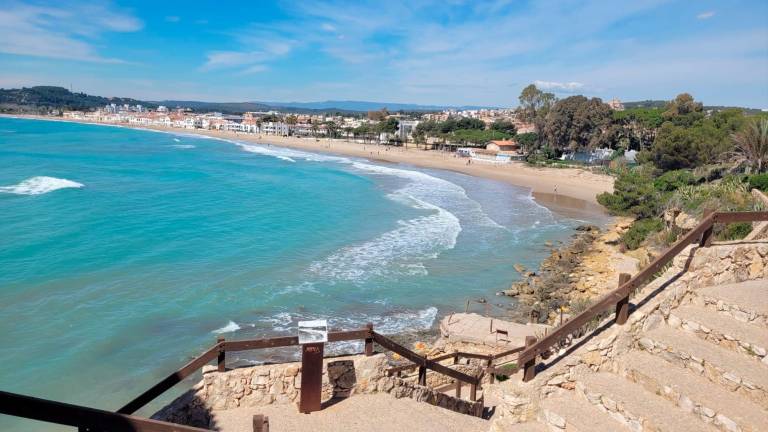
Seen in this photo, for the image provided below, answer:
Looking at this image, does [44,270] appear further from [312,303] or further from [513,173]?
[513,173]

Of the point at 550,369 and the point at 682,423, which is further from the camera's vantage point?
the point at 550,369

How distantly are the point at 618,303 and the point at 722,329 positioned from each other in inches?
56.9

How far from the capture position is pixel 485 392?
400 inches

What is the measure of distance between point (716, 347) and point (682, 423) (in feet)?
5.17

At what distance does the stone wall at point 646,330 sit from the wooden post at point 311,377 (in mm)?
2198

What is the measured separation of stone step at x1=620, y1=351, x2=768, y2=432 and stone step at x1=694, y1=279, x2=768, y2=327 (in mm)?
1528

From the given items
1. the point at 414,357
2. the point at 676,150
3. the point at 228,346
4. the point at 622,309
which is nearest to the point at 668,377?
the point at 622,309

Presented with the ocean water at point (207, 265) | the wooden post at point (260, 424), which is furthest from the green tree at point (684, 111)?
the wooden post at point (260, 424)

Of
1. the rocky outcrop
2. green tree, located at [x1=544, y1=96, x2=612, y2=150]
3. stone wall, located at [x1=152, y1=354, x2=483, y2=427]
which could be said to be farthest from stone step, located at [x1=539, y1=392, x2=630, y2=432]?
green tree, located at [x1=544, y1=96, x2=612, y2=150]

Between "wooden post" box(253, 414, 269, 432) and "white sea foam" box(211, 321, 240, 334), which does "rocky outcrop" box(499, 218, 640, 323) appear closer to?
"white sea foam" box(211, 321, 240, 334)

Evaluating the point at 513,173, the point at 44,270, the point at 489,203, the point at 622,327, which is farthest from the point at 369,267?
the point at 513,173

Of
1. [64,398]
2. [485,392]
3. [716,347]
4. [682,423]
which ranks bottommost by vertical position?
[64,398]

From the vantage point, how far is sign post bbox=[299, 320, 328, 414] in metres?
5.89

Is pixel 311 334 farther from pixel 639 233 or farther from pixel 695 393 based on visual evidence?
pixel 639 233
